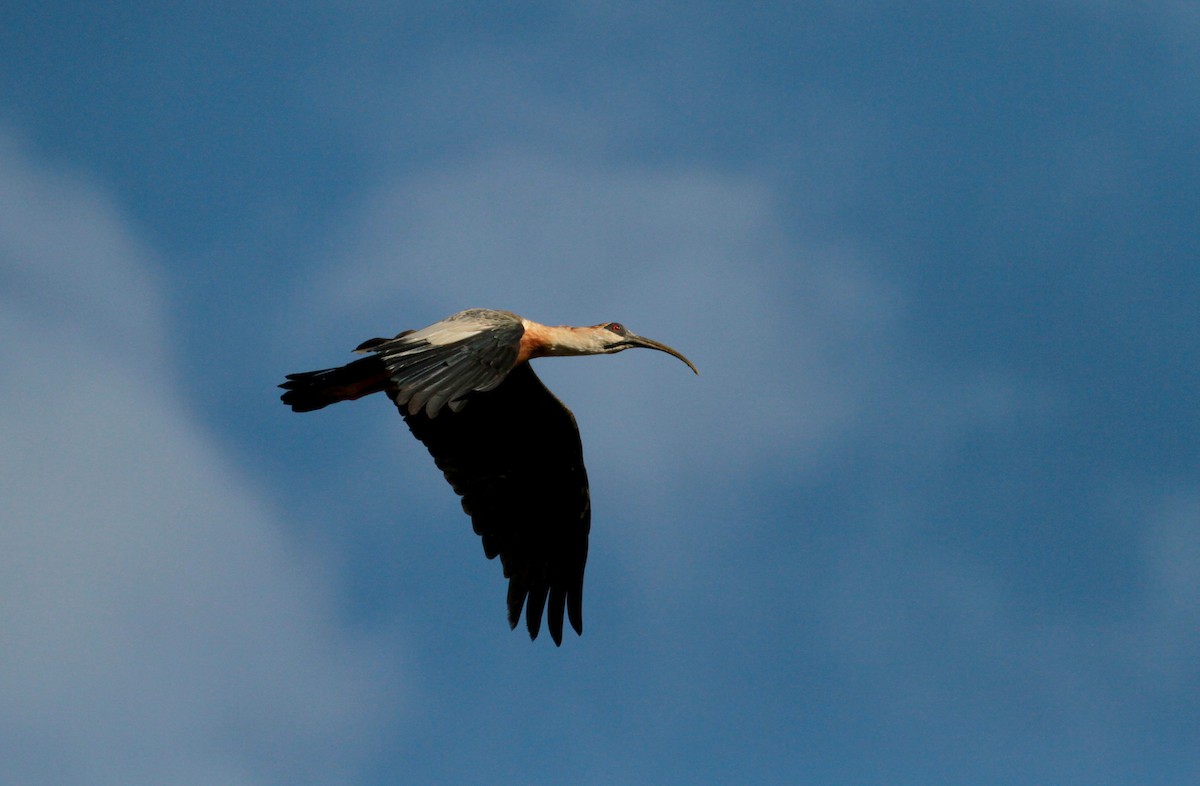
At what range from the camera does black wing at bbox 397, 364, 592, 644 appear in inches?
670

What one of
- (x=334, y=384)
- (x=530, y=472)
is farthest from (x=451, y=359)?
(x=530, y=472)

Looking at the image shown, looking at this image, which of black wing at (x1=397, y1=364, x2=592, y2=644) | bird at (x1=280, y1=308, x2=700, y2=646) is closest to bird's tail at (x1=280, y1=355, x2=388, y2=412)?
bird at (x1=280, y1=308, x2=700, y2=646)

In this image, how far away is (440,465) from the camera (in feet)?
56.5

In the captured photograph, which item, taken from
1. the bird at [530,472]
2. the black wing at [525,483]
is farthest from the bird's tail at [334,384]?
the black wing at [525,483]

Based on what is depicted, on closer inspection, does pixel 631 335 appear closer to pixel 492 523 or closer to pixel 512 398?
pixel 512 398

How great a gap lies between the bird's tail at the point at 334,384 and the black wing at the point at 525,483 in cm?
127

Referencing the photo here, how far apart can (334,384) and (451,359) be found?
309 cm

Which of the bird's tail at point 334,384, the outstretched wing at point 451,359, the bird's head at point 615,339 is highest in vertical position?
the bird's head at point 615,339

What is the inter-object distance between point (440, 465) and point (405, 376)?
4.62m

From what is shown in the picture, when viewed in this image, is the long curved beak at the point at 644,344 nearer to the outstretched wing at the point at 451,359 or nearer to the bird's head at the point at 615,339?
the bird's head at the point at 615,339

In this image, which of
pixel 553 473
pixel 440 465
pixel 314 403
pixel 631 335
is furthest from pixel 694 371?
pixel 314 403

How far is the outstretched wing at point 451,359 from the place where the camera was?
12523 millimetres

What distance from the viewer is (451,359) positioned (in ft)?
42.5

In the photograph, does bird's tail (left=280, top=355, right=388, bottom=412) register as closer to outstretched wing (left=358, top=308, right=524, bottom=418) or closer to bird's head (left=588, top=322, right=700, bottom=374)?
outstretched wing (left=358, top=308, right=524, bottom=418)
